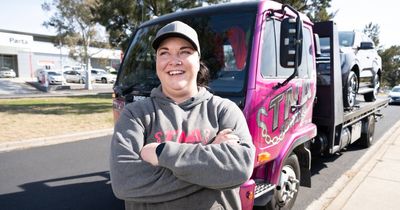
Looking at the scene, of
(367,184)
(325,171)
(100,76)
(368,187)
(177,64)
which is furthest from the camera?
(100,76)

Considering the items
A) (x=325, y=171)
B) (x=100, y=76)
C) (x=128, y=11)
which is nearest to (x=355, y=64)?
(x=325, y=171)

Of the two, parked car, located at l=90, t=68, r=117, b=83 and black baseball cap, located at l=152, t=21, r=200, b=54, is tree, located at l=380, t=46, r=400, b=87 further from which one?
black baseball cap, located at l=152, t=21, r=200, b=54

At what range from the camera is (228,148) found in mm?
1678

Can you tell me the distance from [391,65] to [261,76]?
5495cm

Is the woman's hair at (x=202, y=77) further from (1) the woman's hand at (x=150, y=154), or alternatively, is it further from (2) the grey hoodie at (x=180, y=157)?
(1) the woman's hand at (x=150, y=154)

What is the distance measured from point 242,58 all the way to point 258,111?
0.54 m

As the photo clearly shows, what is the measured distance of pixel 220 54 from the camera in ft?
10.6

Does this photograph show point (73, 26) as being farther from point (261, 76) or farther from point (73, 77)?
point (261, 76)

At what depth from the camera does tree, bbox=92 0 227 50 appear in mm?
17609

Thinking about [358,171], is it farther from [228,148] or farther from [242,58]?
[228,148]

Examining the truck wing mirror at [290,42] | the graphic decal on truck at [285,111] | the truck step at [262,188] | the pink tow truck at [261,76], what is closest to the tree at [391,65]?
the graphic decal on truck at [285,111]

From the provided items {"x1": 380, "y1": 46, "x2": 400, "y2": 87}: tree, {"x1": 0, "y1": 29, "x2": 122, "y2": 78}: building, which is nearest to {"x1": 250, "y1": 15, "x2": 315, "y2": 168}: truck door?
{"x1": 0, "y1": 29, "x2": 122, "y2": 78}: building

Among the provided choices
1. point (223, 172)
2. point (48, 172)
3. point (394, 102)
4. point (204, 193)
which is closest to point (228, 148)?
point (223, 172)

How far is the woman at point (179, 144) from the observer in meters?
1.61
